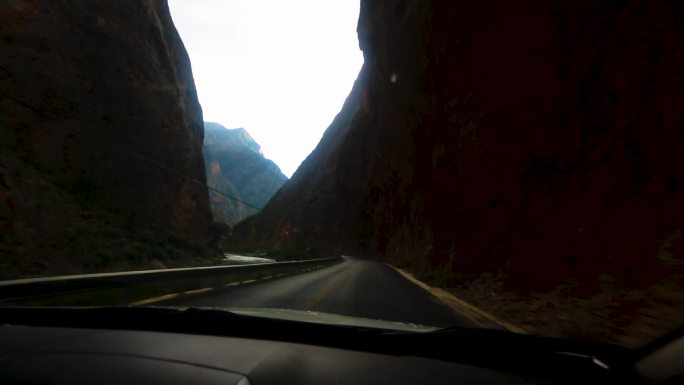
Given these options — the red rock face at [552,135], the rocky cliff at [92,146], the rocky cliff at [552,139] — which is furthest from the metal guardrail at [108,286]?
the rocky cliff at [92,146]

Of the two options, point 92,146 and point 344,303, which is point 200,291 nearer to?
point 344,303

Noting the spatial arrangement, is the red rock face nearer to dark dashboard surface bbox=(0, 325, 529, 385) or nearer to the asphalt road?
the asphalt road

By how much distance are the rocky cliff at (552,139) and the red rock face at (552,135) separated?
4 cm

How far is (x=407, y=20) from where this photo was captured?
114ft

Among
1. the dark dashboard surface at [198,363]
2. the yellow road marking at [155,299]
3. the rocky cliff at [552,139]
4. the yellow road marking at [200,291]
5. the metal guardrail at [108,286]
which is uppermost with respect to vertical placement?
the rocky cliff at [552,139]

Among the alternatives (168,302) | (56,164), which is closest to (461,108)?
(168,302)

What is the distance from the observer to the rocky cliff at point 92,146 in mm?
22156

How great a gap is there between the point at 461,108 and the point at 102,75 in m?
25.6

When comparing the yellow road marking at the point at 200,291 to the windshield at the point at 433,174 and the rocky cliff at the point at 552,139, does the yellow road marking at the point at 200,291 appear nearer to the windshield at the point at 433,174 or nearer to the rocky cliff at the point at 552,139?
the windshield at the point at 433,174

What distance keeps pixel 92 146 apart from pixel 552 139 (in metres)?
26.9

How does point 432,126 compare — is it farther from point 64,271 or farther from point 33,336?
point 33,336

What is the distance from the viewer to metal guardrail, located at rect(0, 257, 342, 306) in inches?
238

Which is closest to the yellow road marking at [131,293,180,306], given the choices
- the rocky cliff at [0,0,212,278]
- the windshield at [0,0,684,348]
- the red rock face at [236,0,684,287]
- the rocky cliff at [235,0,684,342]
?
the windshield at [0,0,684,348]

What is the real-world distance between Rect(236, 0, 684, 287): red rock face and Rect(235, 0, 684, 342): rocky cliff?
0.04 meters
